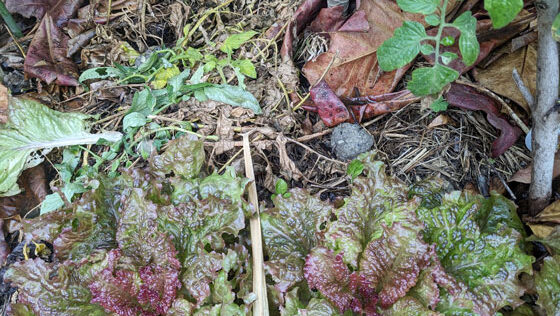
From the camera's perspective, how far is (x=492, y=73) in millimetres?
1983

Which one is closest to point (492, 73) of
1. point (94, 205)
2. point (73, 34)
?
point (94, 205)

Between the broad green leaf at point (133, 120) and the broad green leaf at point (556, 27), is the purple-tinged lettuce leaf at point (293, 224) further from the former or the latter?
the broad green leaf at point (556, 27)

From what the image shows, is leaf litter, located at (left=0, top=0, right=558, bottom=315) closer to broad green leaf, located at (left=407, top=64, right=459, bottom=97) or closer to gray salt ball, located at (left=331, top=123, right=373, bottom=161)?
gray salt ball, located at (left=331, top=123, right=373, bottom=161)

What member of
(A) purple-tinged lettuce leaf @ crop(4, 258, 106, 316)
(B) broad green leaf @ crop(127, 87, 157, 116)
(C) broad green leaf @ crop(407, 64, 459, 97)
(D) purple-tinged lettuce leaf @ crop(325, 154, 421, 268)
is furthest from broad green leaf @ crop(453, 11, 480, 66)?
(A) purple-tinged lettuce leaf @ crop(4, 258, 106, 316)

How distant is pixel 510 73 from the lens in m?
1.94

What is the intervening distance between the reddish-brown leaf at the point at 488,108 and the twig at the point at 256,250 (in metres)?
0.94

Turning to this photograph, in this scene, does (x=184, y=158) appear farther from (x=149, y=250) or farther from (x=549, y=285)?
(x=549, y=285)

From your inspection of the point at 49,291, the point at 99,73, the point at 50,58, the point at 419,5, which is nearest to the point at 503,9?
the point at 419,5

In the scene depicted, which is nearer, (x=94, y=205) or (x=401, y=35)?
(x=401, y=35)

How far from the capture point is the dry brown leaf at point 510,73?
191 cm

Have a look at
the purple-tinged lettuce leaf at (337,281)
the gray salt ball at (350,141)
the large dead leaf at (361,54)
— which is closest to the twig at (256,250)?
the purple-tinged lettuce leaf at (337,281)

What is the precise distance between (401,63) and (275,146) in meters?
0.75

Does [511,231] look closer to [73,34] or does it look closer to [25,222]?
[25,222]

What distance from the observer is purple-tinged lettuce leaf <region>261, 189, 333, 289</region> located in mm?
1662
